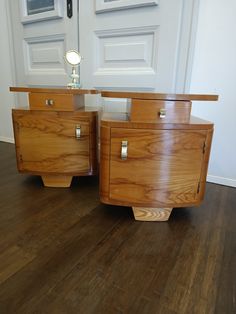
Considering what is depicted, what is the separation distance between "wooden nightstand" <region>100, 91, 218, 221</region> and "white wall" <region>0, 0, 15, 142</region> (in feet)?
4.85

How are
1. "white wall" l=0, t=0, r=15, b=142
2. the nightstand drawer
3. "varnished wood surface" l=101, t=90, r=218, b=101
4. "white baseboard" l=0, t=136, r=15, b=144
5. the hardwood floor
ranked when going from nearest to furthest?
the hardwood floor, "varnished wood surface" l=101, t=90, r=218, b=101, the nightstand drawer, "white wall" l=0, t=0, r=15, b=142, "white baseboard" l=0, t=136, r=15, b=144

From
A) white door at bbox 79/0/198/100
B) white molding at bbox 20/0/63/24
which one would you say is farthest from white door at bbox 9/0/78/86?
white door at bbox 79/0/198/100

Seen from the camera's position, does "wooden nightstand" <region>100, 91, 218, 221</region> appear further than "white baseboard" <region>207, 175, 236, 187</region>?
No

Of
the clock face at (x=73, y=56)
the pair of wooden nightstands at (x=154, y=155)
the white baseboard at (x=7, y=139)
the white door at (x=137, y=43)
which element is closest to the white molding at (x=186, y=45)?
the white door at (x=137, y=43)

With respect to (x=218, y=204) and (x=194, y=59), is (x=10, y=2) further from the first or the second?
(x=218, y=204)

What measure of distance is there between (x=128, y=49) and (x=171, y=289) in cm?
127

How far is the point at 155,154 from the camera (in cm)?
83

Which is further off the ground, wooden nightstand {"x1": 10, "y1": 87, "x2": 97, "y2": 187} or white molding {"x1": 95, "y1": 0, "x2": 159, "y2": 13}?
white molding {"x1": 95, "y1": 0, "x2": 159, "y2": 13}

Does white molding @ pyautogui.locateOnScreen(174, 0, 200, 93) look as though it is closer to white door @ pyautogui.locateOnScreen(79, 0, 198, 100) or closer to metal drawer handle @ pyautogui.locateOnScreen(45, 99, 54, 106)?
white door @ pyautogui.locateOnScreen(79, 0, 198, 100)

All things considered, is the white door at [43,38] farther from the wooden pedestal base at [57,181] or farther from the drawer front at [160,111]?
the drawer front at [160,111]

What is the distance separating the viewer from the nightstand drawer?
1.06m

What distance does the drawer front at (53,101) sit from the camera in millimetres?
1061

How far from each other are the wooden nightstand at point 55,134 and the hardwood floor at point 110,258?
0.55ft

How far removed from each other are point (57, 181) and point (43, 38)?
114cm
